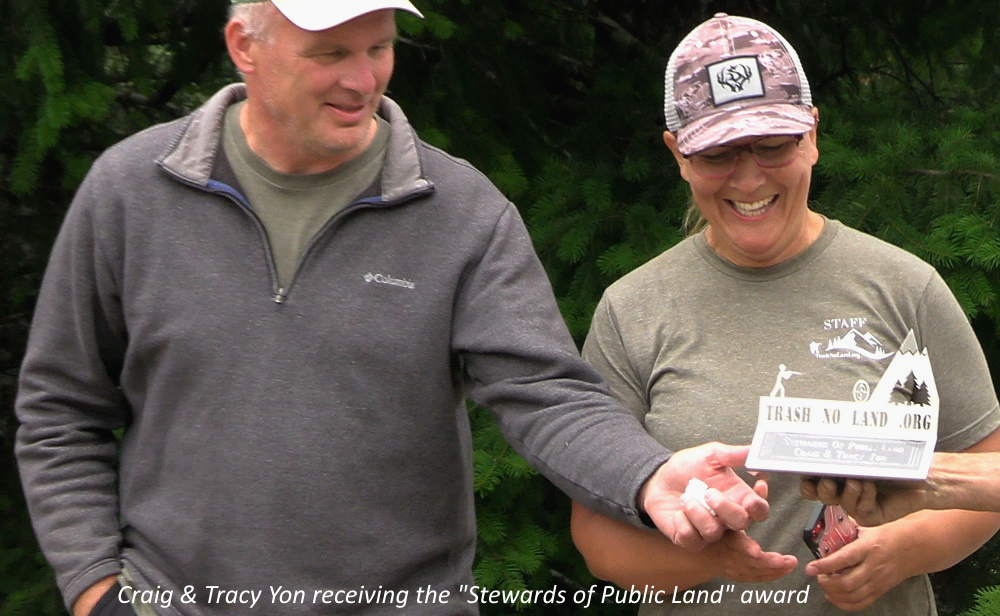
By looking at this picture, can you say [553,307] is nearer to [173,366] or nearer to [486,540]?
[173,366]

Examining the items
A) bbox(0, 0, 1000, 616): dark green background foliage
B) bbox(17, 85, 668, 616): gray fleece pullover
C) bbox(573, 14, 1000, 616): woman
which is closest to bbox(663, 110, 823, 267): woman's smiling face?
bbox(573, 14, 1000, 616): woman

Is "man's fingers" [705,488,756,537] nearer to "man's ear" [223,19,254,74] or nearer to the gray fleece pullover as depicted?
the gray fleece pullover

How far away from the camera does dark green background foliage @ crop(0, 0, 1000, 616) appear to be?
11.5ft

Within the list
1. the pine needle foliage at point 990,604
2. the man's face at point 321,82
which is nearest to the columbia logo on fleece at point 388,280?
the man's face at point 321,82

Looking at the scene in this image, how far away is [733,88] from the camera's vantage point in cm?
239

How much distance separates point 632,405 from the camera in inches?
96.3

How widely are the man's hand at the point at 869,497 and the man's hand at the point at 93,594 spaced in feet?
4.30

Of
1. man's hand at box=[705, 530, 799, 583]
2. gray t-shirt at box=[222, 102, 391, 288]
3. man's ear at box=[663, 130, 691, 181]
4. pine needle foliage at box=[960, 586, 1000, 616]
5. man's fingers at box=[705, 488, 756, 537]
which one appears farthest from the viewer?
pine needle foliage at box=[960, 586, 1000, 616]

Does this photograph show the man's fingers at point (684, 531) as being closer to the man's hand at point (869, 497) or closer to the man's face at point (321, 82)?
the man's hand at point (869, 497)

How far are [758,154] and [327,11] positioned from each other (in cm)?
87

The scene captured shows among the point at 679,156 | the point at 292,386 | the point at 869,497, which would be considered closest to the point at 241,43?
the point at 292,386

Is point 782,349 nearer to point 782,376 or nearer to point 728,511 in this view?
point 782,376

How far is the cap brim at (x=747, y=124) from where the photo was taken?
2.35 m

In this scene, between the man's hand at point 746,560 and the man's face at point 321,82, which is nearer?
the man's hand at point 746,560
